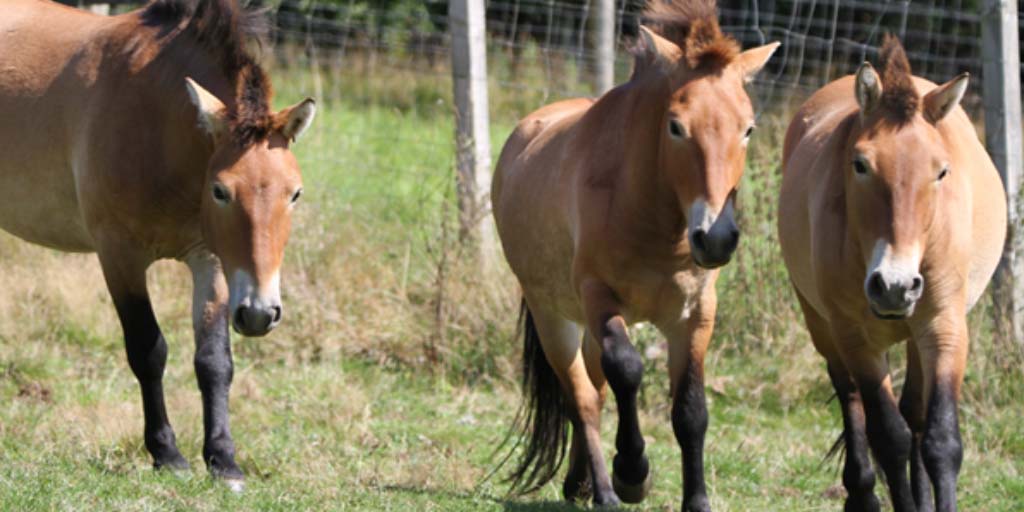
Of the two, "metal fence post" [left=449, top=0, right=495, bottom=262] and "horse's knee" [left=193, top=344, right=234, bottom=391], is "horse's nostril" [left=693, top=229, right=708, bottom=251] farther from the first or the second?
"metal fence post" [left=449, top=0, right=495, bottom=262]

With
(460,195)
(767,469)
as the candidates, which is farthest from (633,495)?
(460,195)

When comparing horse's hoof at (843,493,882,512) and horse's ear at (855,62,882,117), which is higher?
horse's ear at (855,62,882,117)

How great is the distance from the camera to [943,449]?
15.8 ft

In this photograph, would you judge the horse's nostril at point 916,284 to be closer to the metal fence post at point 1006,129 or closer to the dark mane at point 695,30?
the dark mane at point 695,30

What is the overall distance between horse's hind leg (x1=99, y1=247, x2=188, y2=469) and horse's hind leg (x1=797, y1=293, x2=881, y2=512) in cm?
258

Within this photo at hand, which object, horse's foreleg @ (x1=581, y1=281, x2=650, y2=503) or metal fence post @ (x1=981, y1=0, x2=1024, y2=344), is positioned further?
metal fence post @ (x1=981, y1=0, x2=1024, y2=344)

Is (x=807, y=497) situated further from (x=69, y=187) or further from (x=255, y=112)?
(x=69, y=187)

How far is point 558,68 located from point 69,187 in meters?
6.80

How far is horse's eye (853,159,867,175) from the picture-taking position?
483cm

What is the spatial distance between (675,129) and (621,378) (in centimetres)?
91

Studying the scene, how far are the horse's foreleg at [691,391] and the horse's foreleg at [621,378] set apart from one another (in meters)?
0.17

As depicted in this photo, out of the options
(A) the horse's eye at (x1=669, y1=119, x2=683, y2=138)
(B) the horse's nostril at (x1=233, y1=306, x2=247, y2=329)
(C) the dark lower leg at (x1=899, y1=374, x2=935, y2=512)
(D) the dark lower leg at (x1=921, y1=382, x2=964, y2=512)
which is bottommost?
(C) the dark lower leg at (x1=899, y1=374, x2=935, y2=512)

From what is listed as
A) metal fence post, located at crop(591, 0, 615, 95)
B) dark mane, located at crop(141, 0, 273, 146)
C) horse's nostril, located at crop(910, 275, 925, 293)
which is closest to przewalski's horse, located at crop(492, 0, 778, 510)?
horse's nostril, located at crop(910, 275, 925, 293)

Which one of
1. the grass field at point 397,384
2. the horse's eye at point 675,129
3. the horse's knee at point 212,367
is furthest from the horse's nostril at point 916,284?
the horse's knee at point 212,367
